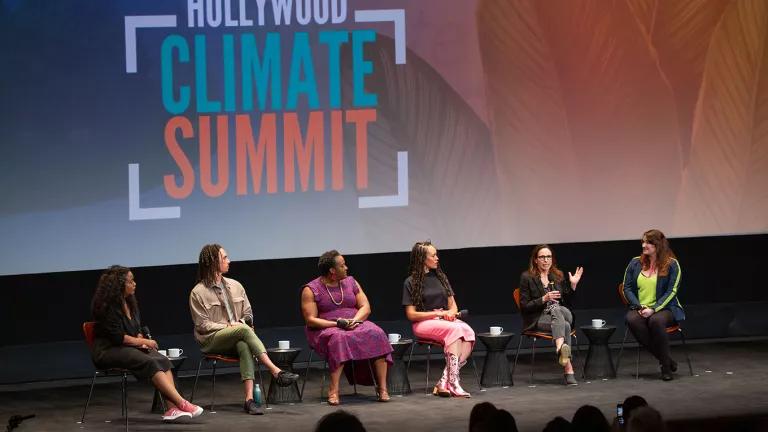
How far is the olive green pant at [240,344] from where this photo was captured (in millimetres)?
7258

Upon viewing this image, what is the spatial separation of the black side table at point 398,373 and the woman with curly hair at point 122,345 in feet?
4.31

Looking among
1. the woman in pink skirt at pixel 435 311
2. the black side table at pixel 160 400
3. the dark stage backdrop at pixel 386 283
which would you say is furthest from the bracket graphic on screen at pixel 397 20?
the black side table at pixel 160 400

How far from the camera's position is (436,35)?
888 centimetres

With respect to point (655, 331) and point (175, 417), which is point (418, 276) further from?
point (175, 417)

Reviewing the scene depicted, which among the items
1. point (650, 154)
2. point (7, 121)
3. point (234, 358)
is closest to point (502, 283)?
point (650, 154)

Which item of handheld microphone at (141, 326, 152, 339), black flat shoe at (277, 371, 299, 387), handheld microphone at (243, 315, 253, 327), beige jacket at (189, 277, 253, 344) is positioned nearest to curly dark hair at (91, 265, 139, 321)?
handheld microphone at (141, 326, 152, 339)

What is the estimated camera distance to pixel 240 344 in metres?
7.27

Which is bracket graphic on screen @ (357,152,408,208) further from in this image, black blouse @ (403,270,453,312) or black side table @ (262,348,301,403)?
black side table @ (262,348,301,403)

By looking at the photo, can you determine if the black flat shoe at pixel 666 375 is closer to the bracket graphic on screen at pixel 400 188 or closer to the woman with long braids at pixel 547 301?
the woman with long braids at pixel 547 301

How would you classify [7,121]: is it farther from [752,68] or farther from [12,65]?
[752,68]

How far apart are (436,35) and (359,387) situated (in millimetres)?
2607

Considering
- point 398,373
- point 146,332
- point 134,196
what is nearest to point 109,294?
point 146,332

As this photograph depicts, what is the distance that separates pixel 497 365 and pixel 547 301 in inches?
20.6

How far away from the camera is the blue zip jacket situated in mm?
8055
